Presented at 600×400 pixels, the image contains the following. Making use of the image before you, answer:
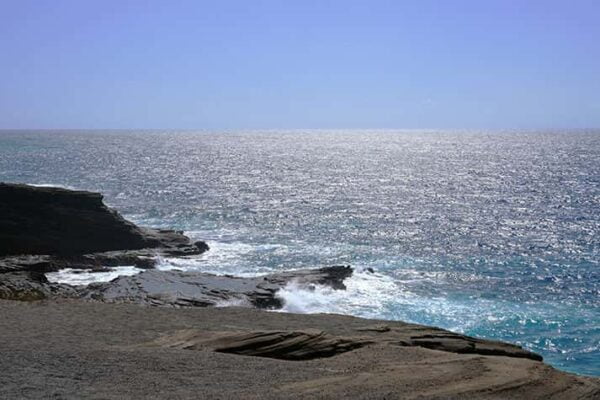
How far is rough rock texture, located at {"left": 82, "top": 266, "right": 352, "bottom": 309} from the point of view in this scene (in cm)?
3716

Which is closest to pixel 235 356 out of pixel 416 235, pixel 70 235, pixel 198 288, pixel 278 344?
pixel 278 344

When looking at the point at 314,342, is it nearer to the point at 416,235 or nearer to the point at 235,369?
the point at 235,369

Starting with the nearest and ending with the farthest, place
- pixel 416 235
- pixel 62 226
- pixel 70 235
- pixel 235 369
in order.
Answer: pixel 235 369, pixel 62 226, pixel 70 235, pixel 416 235

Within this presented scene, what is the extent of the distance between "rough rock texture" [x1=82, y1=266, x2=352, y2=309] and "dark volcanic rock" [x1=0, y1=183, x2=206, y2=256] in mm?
13441

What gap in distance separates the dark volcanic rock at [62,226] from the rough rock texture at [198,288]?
13441 mm

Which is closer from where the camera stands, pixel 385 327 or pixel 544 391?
pixel 544 391

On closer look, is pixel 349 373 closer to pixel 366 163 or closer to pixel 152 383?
pixel 152 383

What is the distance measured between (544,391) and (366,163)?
16571 cm

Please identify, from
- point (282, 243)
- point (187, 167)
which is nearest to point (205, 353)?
point (282, 243)

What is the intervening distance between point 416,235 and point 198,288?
32419mm

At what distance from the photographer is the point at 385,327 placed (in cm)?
2452

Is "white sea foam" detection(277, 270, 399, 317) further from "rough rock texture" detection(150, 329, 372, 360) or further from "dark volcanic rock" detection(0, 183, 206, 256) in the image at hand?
"rough rock texture" detection(150, 329, 372, 360)

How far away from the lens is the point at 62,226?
178ft

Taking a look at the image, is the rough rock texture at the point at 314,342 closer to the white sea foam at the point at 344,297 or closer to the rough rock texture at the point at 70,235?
the white sea foam at the point at 344,297
